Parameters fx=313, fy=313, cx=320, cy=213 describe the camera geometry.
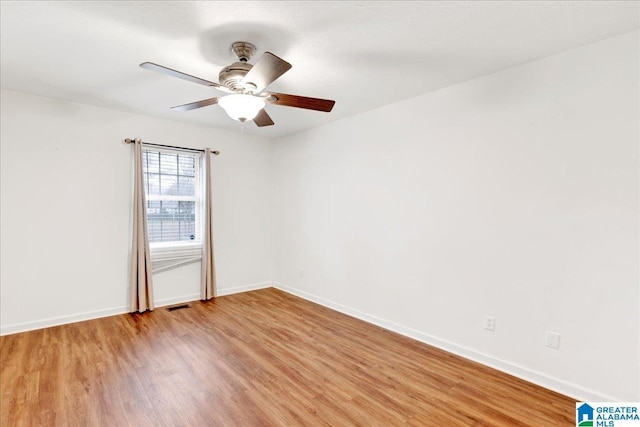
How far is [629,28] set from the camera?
6.60 ft

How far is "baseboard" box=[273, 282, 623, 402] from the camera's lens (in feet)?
7.25

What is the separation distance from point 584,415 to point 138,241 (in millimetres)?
4528

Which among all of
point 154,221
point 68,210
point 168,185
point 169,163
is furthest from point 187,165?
point 68,210

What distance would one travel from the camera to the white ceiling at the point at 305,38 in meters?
1.83

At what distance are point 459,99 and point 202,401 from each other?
3261 mm

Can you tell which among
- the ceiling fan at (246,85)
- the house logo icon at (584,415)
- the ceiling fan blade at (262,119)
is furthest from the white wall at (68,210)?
the house logo icon at (584,415)

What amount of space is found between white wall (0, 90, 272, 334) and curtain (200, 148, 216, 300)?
0.15 metres

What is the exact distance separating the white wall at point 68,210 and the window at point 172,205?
0.69 ft

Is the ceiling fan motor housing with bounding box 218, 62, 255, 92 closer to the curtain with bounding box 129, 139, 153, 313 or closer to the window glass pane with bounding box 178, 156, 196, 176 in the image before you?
the curtain with bounding box 129, 139, 153, 313

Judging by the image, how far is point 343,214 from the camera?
13.5 feet

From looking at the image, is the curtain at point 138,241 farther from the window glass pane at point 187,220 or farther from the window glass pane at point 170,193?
the window glass pane at point 187,220

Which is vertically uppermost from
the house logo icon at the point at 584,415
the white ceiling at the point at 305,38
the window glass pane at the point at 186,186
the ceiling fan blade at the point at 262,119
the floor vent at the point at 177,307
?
the white ceiling at the point at 305,38

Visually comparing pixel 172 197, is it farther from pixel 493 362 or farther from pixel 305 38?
pixel 493 362

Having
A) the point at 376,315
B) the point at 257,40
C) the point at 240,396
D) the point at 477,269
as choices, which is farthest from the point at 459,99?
the point at 240,396
